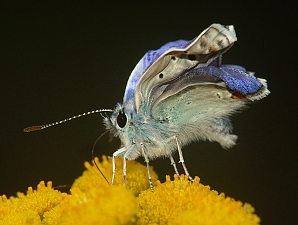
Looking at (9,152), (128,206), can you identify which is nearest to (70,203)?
(128,206)

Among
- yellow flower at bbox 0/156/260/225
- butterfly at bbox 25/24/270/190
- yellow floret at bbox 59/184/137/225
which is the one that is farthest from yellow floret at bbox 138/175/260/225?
butterfly at bbox 25/24/270/190

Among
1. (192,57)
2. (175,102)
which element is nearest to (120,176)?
(175,102)

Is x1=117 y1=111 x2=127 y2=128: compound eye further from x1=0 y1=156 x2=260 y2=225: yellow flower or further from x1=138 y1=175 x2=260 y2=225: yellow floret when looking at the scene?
x1=138 y1=175 x2=260 y2=225: yellow floret

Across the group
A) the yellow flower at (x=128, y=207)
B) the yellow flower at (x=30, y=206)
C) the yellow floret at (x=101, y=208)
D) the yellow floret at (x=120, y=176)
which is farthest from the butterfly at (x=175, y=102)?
the yellow floret at (x=101, y=208)

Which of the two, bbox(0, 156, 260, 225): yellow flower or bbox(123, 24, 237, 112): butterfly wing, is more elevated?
bbox(123, 24, 237, 112): butterfly wing

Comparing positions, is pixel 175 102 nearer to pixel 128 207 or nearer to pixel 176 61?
pixel 176 61

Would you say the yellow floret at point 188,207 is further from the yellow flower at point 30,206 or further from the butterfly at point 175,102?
the yellow flower at point 30,206
